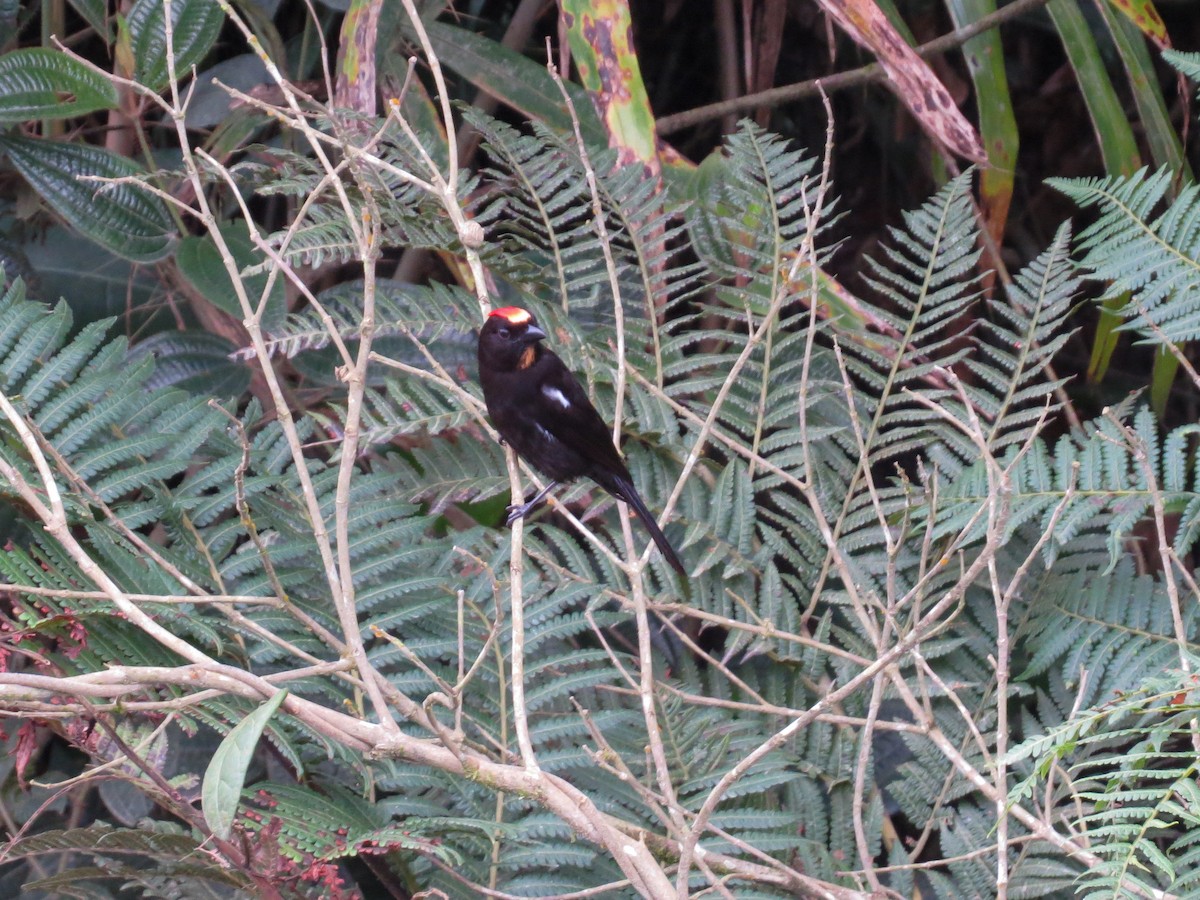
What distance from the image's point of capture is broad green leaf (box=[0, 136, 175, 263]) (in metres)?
2.72

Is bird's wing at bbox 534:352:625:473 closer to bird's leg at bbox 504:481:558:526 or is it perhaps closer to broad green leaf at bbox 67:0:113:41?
bird's leg at bbox 504:481:558:526

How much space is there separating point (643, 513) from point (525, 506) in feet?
0.75

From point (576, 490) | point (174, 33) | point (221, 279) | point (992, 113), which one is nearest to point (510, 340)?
point (576, 490)

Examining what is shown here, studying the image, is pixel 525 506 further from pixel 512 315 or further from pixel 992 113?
pixel 992 113

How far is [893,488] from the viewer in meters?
2.70

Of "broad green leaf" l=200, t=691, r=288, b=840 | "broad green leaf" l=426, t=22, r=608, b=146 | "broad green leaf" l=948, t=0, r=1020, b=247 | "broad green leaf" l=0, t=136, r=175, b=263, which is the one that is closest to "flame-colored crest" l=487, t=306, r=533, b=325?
"broad green leaf" l=426, t=22, r=608, b=146

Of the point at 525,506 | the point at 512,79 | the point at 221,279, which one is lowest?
the point at 525,506

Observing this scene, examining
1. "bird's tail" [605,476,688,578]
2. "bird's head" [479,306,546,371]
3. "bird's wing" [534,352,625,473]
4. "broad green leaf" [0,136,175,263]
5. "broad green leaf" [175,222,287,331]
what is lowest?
"bird's tail" [605,476,688,578]

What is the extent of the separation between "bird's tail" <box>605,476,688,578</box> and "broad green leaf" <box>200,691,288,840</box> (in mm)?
1151

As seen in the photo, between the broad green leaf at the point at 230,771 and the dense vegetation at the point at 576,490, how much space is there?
1.52ft

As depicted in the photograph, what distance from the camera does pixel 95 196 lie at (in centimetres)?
271

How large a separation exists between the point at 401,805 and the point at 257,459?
2.70 feet

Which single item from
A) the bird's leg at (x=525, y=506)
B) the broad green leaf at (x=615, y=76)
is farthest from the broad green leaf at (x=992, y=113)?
the bird's leg at (x=525, y=506)

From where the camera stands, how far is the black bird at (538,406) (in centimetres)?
251
